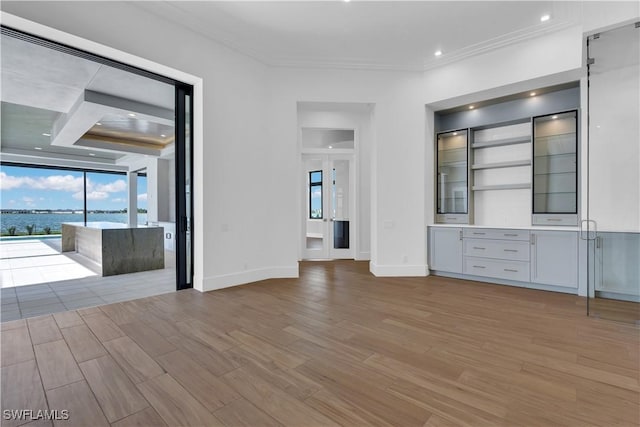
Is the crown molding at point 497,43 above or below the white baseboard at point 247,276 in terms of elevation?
above

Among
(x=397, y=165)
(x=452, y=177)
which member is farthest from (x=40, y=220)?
(x=452, y=177)

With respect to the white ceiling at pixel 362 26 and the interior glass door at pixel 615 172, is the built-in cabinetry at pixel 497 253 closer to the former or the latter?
the interior glass door at pixel 615 172

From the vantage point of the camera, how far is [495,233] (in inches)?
184

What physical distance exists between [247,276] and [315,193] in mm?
3176

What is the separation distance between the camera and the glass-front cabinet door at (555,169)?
14.4 feet

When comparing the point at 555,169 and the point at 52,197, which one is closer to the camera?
the point at 555,169

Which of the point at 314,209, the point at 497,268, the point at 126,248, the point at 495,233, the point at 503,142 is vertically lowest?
the point at 497,268

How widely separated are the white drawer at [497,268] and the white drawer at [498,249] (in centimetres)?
8

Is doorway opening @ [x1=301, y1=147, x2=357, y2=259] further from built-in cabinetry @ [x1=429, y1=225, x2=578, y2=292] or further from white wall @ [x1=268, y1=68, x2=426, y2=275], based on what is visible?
built-in cabinetry @ [x1=429, y1=225, x2=578, y2=292]

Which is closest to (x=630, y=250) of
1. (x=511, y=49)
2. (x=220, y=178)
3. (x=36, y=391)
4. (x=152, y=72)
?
(x=511, y=49)

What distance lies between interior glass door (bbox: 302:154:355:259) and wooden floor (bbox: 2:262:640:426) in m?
3.46

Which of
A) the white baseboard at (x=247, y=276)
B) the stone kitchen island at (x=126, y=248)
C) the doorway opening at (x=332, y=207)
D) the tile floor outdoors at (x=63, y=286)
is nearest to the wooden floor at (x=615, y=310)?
the white baseboard at (x=247, y=276)

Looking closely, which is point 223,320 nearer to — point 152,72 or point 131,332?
point 131,332

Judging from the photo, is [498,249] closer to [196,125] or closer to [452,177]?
[452,177]
